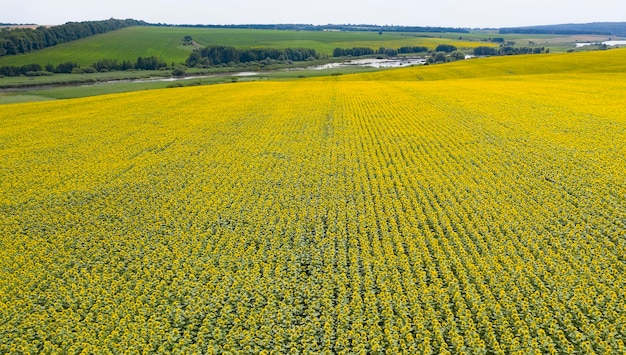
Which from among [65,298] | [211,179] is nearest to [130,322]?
[65,298]

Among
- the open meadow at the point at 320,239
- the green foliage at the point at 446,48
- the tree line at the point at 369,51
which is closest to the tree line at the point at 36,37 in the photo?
the tree line at the point at 369,51

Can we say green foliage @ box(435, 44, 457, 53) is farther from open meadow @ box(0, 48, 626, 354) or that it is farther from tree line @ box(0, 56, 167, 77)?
open meadow @ box(0, 48, 626, 354)

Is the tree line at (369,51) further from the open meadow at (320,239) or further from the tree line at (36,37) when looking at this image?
the open meadow at (320,239)

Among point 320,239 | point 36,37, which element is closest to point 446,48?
point 36,37

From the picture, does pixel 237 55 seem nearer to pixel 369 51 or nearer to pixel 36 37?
pixel 369 51

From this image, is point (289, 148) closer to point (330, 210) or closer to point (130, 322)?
point (330, 210)

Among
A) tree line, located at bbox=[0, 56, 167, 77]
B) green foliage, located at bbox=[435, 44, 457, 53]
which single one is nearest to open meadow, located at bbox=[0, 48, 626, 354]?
tree line, located at bbox=[0, 56, 167, 77]
